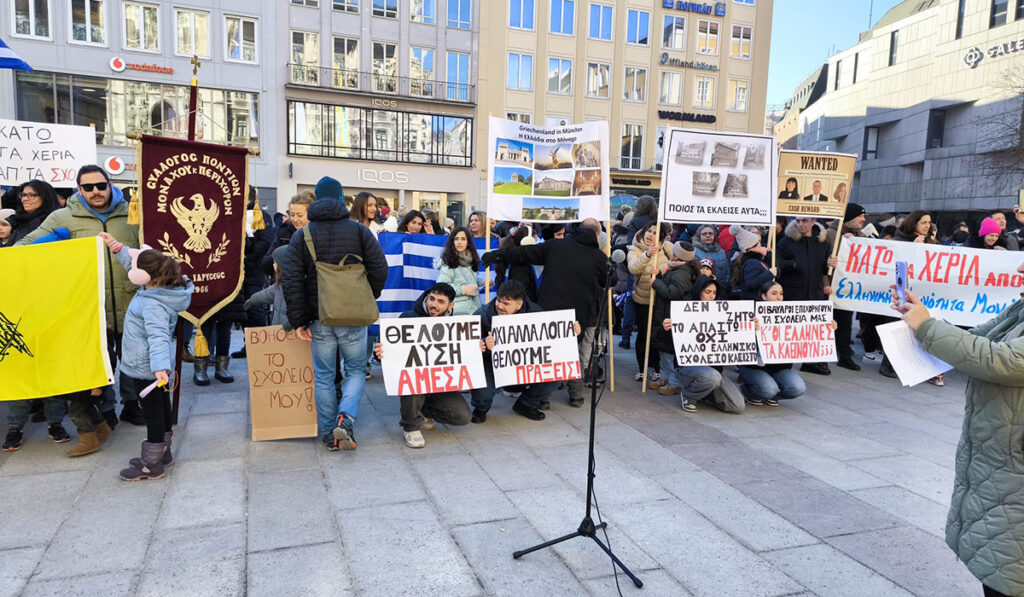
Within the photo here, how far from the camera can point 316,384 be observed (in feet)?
17.2

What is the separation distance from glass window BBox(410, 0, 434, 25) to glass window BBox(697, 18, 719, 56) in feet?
49.9

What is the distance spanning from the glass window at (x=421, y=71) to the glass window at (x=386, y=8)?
186 centimetres

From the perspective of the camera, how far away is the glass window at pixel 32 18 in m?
26.0

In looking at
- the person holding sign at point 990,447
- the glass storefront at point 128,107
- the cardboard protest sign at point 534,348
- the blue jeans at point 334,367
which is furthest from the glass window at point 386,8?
the person holding sign at point 990,447

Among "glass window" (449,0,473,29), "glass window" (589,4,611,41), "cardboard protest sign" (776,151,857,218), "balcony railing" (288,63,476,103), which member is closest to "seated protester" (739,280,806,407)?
"cardboard protest sign" (776,151,857,218)

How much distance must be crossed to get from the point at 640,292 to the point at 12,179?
7.92 meters

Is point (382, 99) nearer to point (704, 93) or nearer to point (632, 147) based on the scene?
point (632, 147)

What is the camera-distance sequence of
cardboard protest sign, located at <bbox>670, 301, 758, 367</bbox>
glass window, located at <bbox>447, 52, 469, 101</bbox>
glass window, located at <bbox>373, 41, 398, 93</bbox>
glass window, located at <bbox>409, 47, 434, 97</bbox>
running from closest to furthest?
1. cardboard protest sign, located at <bbox>670, 301, 758, 367</bbox>
2. glass window, located at <bbox>373, 41, 398, 93</bbox>
3. glass window, located at <bbox>409, 47, 434, 97</bbox>
4. glass window, located at <bbox>447, 52, 469, 101</bbox>

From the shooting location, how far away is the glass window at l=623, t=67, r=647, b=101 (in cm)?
3575

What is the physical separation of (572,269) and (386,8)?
97.0 feet

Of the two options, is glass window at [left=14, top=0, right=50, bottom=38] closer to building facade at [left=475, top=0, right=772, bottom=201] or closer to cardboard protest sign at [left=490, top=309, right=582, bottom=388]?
building facade at [left=475, top=0, right=772, bottom=201]

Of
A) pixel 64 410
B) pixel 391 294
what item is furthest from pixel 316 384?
pixel 391 294

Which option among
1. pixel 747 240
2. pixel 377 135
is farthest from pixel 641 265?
pixel 377 135

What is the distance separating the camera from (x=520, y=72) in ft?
112
